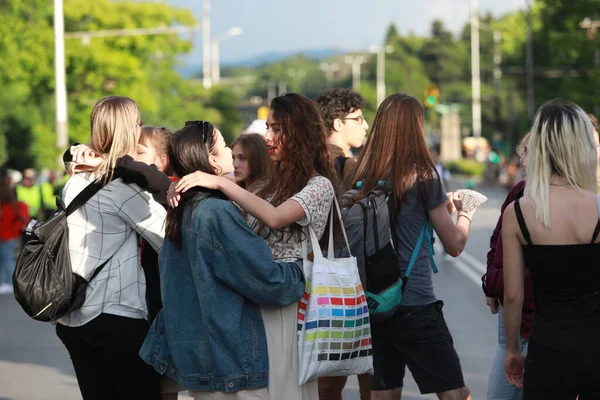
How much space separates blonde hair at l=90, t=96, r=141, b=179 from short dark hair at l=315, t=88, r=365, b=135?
4.97 ft

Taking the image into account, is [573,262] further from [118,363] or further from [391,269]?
[118,363]

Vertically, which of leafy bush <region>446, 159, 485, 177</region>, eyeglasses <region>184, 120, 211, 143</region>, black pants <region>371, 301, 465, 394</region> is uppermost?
eyeglasses <region>184, 120, 211, 143</region>

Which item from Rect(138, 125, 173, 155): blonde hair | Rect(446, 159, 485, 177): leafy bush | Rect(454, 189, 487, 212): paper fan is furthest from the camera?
Rect(446, 159, 485, 177): leafy bush

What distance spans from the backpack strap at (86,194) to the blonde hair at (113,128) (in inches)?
2.0

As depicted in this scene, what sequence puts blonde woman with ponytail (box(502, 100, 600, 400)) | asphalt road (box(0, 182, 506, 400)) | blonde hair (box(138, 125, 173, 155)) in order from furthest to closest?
asphalt road (box(0, 182, 506, 400)), blonde hair (box(138, 125, 173, 155)), blonde woman with ponytail (box(502, 100, 600, 400))

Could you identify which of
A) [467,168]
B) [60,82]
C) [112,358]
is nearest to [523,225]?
[112,358]

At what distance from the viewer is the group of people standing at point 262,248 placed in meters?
4.11

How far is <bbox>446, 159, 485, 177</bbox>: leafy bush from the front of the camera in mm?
86000

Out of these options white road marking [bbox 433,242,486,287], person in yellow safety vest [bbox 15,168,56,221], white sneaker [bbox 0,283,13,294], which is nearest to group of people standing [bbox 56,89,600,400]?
white road marking [bbox 433,242,486,287]

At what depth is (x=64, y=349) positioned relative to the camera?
1143 centimetres

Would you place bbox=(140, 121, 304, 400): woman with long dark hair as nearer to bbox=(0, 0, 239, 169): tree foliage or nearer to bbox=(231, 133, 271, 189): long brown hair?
bbox=(231, 133, 271, 189): long brown hair

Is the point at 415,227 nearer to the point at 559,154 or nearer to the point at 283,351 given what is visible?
the point at 283,351

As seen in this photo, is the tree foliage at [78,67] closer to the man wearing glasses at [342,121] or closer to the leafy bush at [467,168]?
the leafy bush at [467,168]

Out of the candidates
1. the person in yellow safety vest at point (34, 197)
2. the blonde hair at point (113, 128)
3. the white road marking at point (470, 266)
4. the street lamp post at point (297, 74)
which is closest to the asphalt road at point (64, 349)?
the white road marking at point (470, 266)
